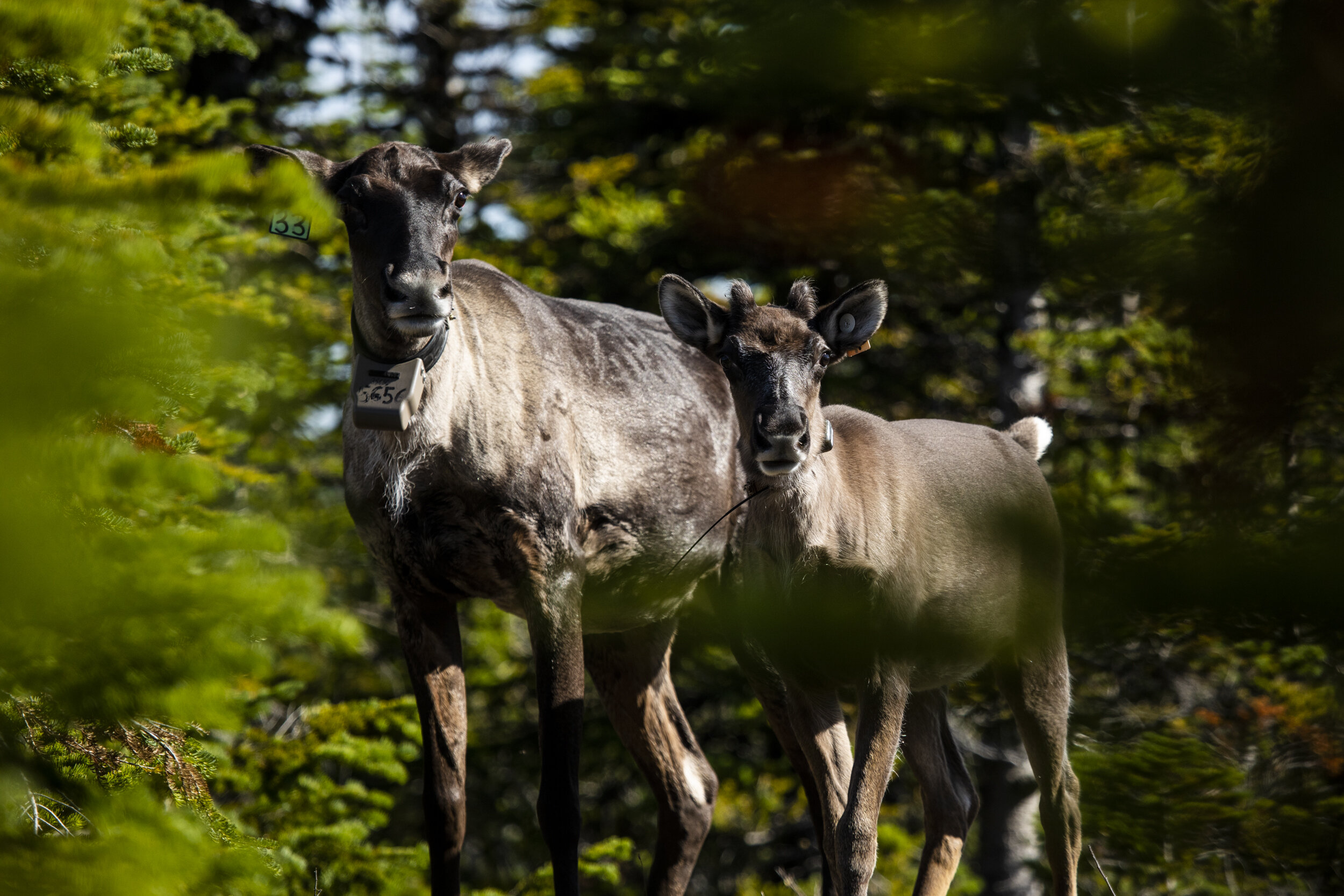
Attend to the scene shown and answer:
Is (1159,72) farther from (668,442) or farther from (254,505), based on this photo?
(254,505)

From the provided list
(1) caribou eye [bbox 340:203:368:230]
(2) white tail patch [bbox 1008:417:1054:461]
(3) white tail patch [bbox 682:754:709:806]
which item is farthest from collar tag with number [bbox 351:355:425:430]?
(2) white tail patch [bbox 1008:417:1054:461]

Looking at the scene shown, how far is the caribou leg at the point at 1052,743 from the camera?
4910mm

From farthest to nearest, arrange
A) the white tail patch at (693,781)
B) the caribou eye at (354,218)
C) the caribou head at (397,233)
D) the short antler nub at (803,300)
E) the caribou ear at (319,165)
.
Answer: the white tail patch at (693,781)
the short antler nub at (803,300)
the caribou ear at (319,165)
the caribou eye at (354,218)
the caribou head at (397,233)

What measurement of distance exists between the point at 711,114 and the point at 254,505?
11400mm

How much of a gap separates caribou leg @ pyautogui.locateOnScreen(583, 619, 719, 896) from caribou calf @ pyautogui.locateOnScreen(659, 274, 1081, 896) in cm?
95

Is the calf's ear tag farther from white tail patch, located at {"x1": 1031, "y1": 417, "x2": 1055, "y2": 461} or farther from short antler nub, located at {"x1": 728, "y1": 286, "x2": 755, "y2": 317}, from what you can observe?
white tail patch, located at {"x1": 1031, "y1": 417, "x2": 1055, "y2": 461}

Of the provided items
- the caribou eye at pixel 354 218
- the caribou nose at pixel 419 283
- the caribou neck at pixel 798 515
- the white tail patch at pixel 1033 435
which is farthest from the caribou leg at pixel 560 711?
the white tail patch at pixel 1033 435

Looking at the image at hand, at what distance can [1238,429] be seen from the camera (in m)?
1.09

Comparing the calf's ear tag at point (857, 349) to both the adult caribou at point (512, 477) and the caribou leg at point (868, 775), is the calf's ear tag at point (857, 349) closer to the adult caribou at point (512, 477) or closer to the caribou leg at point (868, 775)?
the adult caribou at point (512, 477)

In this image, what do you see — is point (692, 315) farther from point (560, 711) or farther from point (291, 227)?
point (560, 711)

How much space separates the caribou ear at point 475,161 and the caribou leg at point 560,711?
70.1 inches

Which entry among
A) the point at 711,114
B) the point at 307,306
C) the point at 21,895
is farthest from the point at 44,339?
the point at 307,306

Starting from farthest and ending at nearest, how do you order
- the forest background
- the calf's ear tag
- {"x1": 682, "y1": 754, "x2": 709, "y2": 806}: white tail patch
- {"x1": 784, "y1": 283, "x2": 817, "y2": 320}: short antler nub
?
{"x1": 682, "y1": 754, "x2": 709, "y2": 806}: white tail patch < {"x1": 784, "y1": 283, "x2": 817, "y2": 320}: short antler nub < the calf's ear tag < the forest background

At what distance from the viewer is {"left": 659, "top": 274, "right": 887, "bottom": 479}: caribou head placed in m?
4.28
